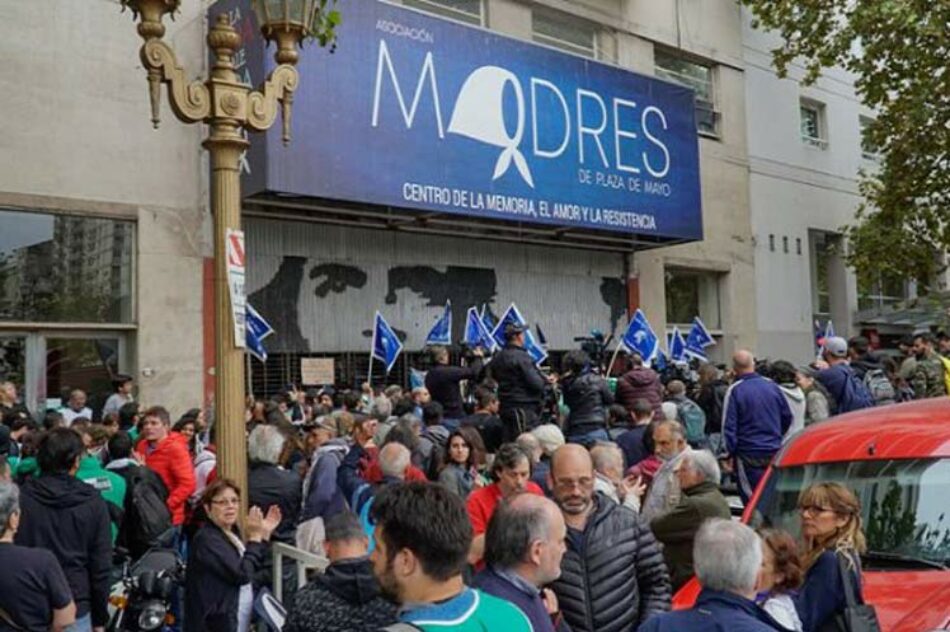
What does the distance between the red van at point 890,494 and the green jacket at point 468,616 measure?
220 cm

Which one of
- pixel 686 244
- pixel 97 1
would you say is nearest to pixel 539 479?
pixel 97 1

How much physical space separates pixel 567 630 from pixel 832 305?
26.2 metres

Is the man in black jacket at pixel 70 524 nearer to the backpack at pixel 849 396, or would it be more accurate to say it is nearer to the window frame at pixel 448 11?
the backpack at pixel 849 396

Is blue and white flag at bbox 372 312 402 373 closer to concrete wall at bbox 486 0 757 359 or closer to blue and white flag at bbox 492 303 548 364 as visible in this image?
blue and white flag at bbox 492 303 548 364

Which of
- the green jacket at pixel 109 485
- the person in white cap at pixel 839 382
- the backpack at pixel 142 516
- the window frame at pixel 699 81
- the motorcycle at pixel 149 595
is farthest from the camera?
the window frame at pixel 699 81

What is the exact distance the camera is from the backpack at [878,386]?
1171 centimetres

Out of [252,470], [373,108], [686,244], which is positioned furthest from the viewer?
[686,244]

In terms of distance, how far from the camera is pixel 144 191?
14.5m

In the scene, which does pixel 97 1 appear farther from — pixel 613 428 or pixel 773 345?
pixel 773 345

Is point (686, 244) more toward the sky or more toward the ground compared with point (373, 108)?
more toward the ground

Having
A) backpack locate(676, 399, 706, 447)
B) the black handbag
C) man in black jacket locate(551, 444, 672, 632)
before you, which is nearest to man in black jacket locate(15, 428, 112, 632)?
man in black jacket locate(551, 444, 672, 632)

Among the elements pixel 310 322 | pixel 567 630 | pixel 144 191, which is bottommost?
pixel 567 630

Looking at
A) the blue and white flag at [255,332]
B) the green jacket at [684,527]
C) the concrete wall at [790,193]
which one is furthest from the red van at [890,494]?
the concrete wall at [790,193]

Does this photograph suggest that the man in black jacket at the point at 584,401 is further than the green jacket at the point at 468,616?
Yes
